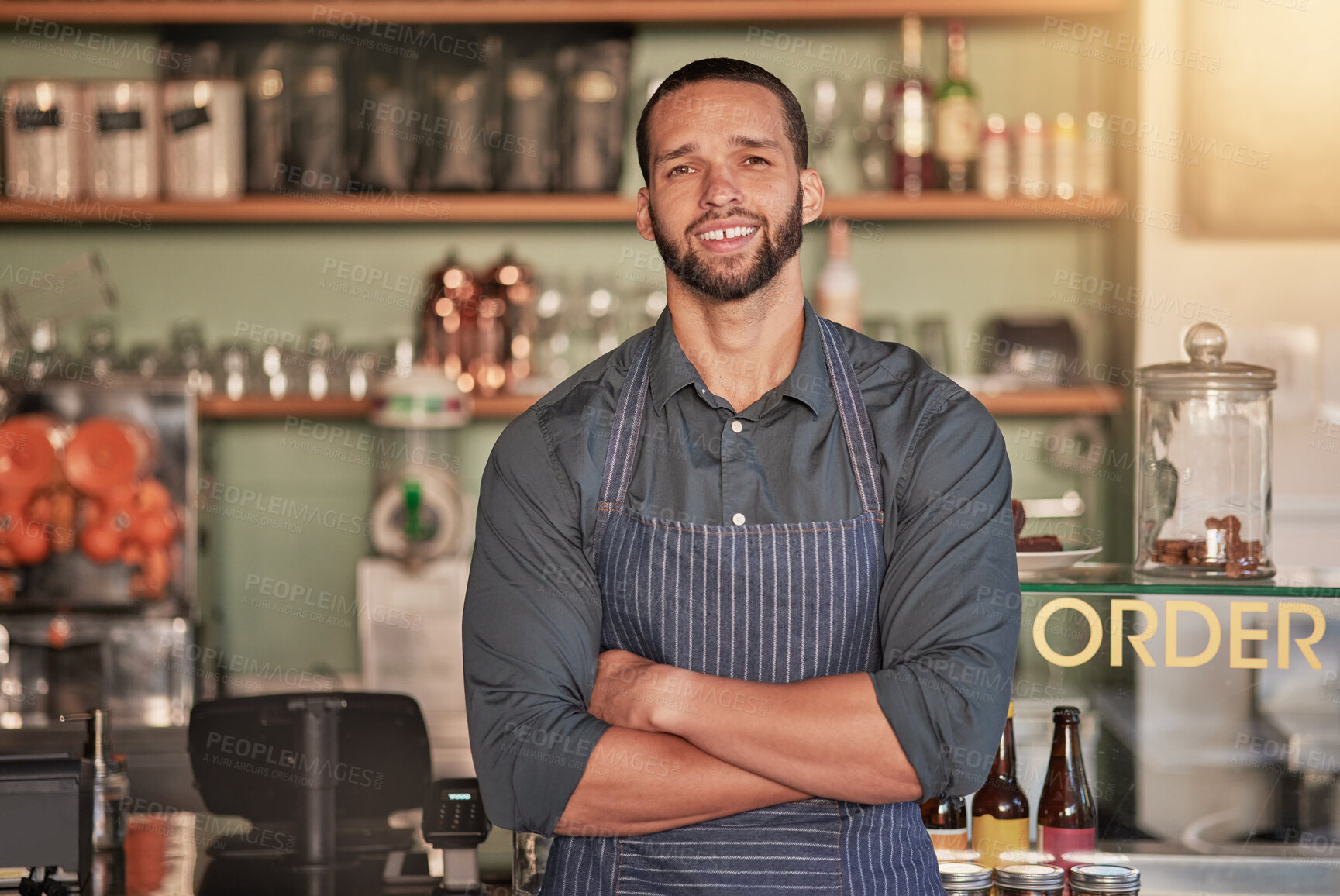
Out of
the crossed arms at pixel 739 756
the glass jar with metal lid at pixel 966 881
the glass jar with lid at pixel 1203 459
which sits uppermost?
the glass jar with lid at pixel 1203 459

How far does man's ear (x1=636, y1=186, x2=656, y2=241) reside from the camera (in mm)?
1343

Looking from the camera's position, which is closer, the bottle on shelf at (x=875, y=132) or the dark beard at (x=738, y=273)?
the dark beard at (x=738, y=273)

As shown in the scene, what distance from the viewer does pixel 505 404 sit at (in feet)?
10.2

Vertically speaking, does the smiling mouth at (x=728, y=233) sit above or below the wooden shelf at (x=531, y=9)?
below

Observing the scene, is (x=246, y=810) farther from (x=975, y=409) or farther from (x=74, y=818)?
(x=975, y=409)

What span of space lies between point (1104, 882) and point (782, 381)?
59 centimetres

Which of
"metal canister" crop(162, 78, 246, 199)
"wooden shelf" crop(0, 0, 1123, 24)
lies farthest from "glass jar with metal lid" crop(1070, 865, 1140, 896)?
"metal canister" crop(162, 78, 246, 199)

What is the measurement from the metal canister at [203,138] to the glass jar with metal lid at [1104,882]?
97.4 inches

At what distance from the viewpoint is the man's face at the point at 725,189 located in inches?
50.0

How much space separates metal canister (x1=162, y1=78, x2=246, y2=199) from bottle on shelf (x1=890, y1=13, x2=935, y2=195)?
1.52 metres

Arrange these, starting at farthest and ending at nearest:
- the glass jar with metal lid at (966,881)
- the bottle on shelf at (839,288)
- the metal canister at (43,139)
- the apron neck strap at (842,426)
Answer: the bottle on shelf at (839,288)
the metal canister at (43,139)
the glass jar with metal lid at (966,881)
the apron neck strap at (842,426)

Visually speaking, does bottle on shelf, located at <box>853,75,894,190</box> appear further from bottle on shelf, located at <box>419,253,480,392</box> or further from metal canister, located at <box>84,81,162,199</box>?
metal canister, located at <box>84,81,162,199</box>

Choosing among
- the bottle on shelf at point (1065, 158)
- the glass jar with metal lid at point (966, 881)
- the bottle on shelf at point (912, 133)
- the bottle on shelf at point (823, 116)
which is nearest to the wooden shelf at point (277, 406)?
the bottle on shelf at point (823, 116)

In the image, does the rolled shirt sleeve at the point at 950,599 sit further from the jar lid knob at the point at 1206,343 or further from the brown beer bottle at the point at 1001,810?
the jar lid knob at the point at 1206,343
